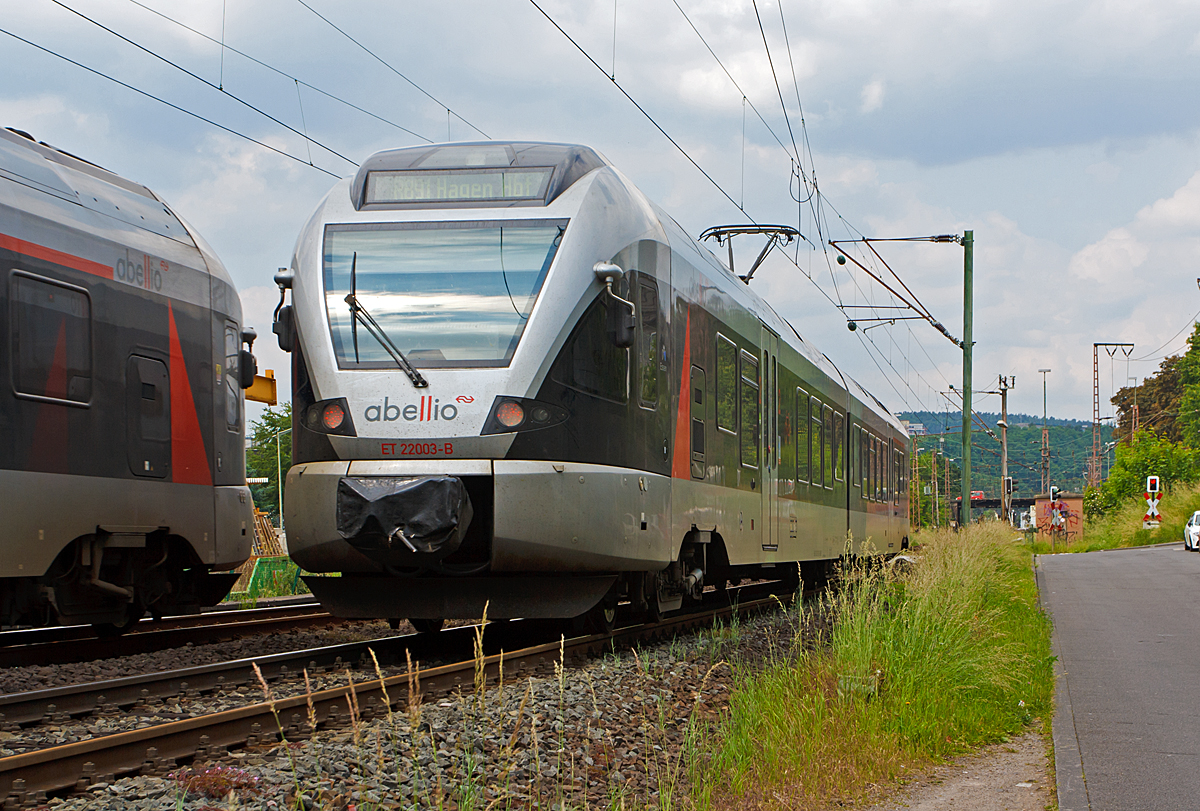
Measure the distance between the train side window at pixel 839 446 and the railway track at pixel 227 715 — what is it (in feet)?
27.2

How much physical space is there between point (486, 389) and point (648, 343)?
5.62 ft

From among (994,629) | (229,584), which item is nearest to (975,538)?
(994,629)

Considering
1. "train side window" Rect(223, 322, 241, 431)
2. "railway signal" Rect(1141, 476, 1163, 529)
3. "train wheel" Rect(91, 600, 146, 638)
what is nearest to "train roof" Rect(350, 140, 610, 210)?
"train side window" Rect(223, 322, 241, 431)

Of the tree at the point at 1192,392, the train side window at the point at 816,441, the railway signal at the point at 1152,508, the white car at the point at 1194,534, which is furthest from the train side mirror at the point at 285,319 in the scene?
the tree at the point at 1192,392

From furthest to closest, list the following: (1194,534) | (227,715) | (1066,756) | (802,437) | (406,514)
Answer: (1194,534) → (802,437) → (406,514) → (1066,756) → (227,715)

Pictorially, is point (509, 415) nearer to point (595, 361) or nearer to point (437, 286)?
point (595, 361)

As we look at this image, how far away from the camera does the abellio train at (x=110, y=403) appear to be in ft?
29.0

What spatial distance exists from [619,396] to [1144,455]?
211 ft

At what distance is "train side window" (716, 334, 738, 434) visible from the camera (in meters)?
11.5

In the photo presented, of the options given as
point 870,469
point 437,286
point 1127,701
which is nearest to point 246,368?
point 437,286

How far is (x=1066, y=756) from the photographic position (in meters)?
6.56

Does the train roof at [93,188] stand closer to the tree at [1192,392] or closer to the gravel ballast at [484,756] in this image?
the gravel ballast at [484,756]

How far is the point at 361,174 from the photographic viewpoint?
30.3ft

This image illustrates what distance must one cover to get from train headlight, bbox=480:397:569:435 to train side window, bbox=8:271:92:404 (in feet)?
11.2
